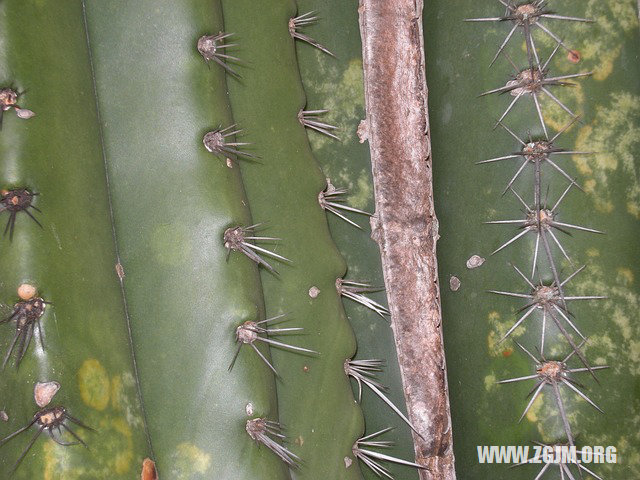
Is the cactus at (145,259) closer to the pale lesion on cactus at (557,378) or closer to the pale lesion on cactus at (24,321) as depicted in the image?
the pale lesion on cactus at (24,321)

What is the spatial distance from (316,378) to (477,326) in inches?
22.0

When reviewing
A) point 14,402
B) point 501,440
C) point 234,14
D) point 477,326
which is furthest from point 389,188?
point 14,402

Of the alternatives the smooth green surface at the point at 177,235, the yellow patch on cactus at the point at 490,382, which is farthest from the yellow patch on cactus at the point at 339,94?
the yellow patch on cactus at the point at 490,382

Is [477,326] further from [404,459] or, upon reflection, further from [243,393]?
[243,393]

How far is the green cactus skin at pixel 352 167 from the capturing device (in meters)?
2.30

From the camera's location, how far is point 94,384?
1.71 metres

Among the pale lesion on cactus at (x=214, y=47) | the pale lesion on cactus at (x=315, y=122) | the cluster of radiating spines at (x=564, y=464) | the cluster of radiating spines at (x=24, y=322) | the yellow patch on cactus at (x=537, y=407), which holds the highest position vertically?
the pale lesion on cactus at (x=214, y=47)

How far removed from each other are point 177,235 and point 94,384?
0.43m

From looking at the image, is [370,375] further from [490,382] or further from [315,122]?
[315,122]

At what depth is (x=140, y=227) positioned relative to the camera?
1.88 meters

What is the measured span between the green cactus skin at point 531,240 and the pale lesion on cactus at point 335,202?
316 millimetres

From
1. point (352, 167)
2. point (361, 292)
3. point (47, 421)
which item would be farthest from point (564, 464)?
point (47, 421)

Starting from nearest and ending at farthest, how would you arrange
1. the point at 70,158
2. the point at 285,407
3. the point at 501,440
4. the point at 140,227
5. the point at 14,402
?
the point at 14,402, the point at 70,158, the point at 140,227, the point at 285,407, the point at 501,440

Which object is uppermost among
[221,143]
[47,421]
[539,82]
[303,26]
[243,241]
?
[303,26]
